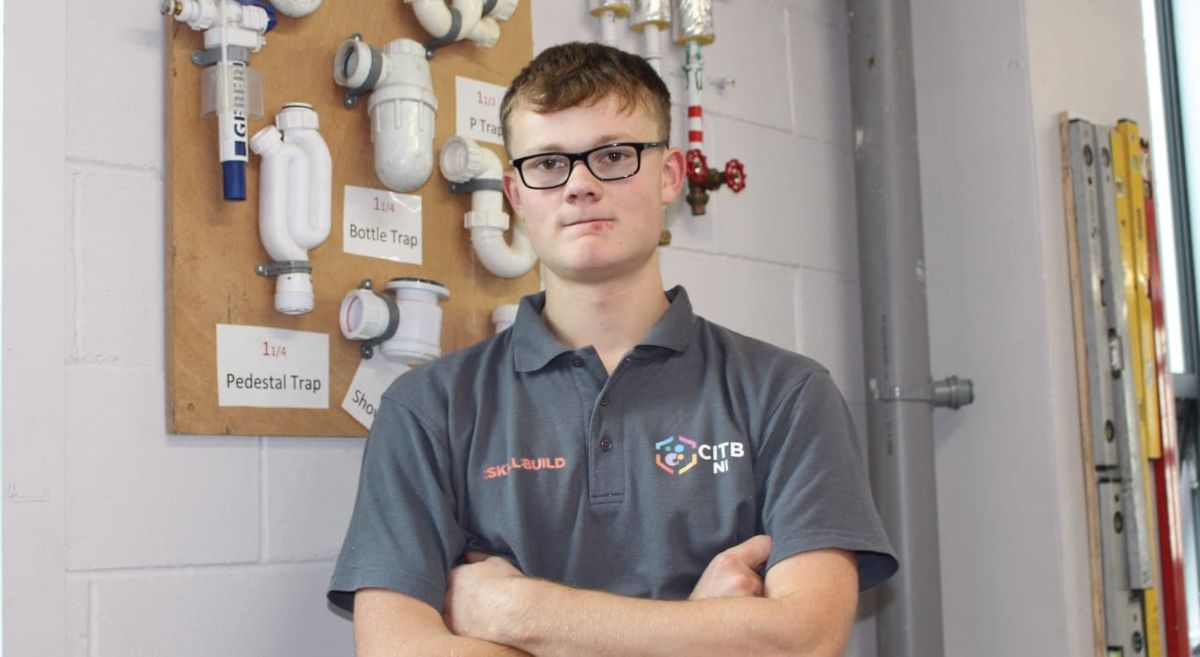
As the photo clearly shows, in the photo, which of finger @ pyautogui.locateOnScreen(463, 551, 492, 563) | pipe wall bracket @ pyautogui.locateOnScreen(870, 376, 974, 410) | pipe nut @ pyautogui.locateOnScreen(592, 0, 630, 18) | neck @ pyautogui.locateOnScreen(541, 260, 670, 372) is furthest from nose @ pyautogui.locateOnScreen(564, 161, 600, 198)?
pipe wall bracket @ pyautogui.locateOnScreen(870, 376, 974, 410)

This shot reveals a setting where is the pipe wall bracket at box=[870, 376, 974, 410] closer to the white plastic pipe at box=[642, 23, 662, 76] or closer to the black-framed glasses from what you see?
the white plastic pipe at box=[642, 23, 662, 76]

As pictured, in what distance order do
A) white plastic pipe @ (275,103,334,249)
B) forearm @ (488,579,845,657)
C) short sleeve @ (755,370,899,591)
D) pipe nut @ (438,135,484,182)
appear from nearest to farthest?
forearm @ (488,579,845,657), short sleeve @ (755,370,899,591), white plastic pipe @ (275,103,334,249), pipe nut @ (438,135,484,182)

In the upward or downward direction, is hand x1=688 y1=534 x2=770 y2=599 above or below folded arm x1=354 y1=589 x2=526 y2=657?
above

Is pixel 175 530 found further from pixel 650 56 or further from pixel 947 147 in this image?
pixel 947 147

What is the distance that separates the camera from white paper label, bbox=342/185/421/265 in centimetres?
188

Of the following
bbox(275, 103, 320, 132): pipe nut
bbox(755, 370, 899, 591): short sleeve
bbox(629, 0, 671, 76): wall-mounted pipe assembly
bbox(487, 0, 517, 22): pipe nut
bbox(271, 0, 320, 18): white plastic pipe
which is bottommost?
bbox(755, 370, 899, 591): short sleeve

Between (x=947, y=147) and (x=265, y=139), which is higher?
(x=947, y=147)

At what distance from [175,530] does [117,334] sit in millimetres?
267

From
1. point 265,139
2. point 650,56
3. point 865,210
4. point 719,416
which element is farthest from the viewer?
point 865,210

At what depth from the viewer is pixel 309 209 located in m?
1.79

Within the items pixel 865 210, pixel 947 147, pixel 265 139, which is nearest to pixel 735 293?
pixel 865 210

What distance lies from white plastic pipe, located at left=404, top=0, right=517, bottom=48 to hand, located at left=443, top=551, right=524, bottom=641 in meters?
0.84

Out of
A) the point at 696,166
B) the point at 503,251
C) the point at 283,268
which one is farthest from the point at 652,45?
the point at 283,268

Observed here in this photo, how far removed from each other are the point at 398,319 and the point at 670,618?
2.19 ft
